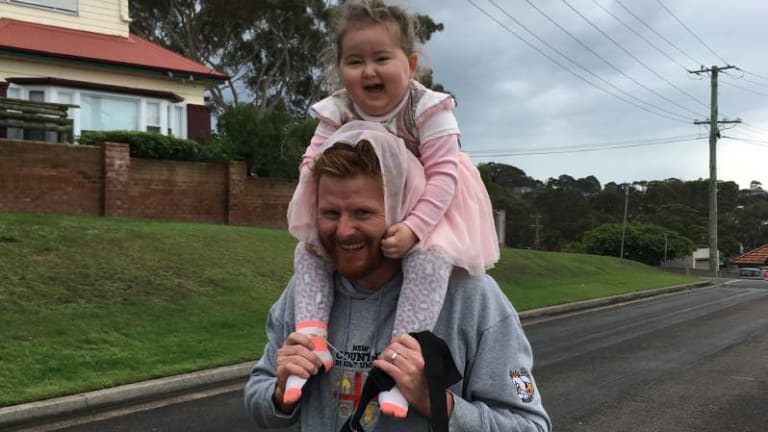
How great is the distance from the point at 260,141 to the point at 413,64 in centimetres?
1938

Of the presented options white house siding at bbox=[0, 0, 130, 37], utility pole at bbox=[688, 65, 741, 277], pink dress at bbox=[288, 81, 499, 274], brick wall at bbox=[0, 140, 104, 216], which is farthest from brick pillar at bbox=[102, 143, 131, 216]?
utility pole at bbox=[688, 65, 741, 277]

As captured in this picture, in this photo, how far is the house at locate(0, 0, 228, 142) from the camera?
22.2 m

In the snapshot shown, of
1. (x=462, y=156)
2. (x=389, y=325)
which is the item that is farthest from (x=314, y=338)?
(x=462, y=156)

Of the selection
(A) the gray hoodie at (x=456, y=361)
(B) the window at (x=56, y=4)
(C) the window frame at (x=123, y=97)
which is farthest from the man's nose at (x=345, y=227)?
(B) the window at (x=56, y=4)

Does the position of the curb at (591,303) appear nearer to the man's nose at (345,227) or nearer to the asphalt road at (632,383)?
the asphalt road at (632,383)

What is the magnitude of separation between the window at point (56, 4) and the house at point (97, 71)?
0.11ft

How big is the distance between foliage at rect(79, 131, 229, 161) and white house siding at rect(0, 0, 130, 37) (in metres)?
8.37

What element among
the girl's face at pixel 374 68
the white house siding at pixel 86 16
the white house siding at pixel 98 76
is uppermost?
the white house siding at pixel 86 16

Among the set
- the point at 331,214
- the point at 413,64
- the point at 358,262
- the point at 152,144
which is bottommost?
the point at 358,262

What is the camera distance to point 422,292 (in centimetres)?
187

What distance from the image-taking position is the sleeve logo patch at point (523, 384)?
1.91m

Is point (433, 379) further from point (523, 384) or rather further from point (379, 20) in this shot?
point (379, 20)

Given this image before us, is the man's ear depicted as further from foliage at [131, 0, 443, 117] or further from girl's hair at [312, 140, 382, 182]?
foliage at [131, 0, 443, 117]

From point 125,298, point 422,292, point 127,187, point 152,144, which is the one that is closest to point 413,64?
point 422,292
